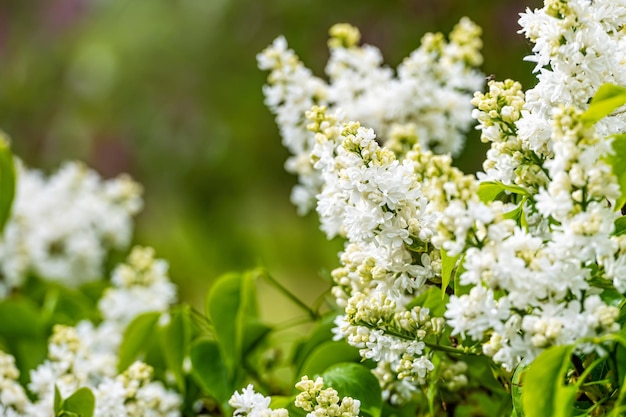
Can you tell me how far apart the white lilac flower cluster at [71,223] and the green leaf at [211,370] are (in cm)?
52

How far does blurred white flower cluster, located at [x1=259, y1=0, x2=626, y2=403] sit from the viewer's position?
0.44 metres

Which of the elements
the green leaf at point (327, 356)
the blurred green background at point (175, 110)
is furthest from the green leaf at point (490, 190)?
the blurred green background at point (175, 110)

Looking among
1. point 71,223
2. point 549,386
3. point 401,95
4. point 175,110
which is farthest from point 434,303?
point 175,110

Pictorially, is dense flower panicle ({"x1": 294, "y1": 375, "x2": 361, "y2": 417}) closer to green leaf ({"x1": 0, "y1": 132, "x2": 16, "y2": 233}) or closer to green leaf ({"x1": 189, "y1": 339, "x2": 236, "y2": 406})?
green leaf ({"x1": 189, "y1": 339, "x2": 236, "y2": 406})

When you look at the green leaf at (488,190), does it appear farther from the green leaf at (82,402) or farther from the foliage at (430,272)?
the green leaf at (82,402)

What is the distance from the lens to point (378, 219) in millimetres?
525

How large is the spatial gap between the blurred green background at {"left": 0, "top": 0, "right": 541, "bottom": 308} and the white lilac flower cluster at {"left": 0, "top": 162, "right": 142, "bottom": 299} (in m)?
1.21

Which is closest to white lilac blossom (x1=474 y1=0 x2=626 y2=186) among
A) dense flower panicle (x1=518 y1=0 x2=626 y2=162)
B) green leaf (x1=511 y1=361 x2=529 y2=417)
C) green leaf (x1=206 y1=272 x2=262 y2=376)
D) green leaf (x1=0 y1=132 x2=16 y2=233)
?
dense flower panicle (x1=518 y1=0 x2=626 y2=162)

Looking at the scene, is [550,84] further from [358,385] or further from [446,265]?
[358,385]

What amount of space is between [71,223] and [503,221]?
956 mm

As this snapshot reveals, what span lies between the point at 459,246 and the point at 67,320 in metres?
0.68

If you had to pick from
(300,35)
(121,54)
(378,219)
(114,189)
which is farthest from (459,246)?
(121,54)

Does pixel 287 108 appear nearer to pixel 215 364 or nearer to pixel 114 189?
pixel 215 364

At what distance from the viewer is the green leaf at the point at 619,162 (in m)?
0.46
